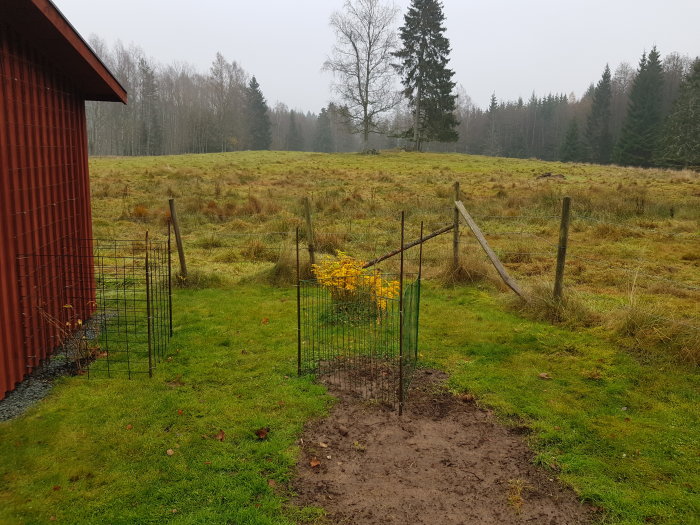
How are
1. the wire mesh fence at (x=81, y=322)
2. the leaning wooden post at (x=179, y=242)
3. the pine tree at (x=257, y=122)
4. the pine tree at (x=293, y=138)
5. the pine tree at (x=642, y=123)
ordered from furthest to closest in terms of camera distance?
the pine tree at (x=293, y=138), the pine tree at (x=257, y=122), the pine tree at (x=642, y=123), the leaning wooden post at (x=179, y=242), the wire mesh fence at (x=81, y=322)

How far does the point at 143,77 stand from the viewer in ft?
229

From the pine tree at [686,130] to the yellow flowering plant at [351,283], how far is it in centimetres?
4887

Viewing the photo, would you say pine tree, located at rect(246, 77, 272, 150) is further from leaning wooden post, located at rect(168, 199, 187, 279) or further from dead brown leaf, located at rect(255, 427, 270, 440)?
dead brown leaf, located at rect(255, 427, 270, 440)

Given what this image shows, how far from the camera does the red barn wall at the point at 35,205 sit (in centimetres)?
606

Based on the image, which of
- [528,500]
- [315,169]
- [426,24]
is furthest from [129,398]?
[426,24]

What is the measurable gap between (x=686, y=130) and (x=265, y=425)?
186 feet

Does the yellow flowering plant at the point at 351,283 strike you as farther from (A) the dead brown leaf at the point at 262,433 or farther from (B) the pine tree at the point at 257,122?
(B) the pine tree at the point at 257,122

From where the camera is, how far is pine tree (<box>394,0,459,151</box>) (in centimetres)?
4988

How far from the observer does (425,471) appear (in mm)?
4812

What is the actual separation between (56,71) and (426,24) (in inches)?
1896

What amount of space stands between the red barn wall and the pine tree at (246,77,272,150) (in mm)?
67075

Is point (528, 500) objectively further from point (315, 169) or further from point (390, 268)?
point (315, 169)

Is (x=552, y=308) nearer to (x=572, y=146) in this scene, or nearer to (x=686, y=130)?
(x=686, y=130)

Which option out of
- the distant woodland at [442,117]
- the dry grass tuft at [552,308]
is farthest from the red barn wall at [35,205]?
the distant woodland at [442,117]
